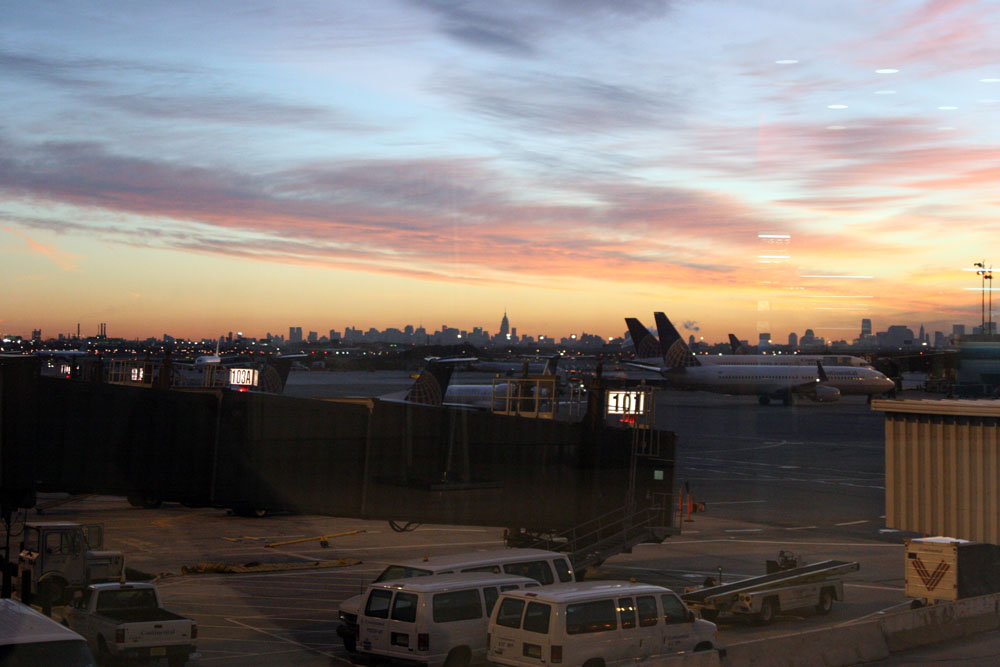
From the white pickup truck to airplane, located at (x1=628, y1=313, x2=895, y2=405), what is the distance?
83637 mm

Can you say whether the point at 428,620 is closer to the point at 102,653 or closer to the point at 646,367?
the point at 102,653

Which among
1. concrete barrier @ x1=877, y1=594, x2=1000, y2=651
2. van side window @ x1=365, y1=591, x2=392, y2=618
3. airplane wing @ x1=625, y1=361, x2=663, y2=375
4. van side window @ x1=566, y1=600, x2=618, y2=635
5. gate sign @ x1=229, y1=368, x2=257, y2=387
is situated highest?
airplane wing @ x1=625, y1=361, x2=663, y2=375

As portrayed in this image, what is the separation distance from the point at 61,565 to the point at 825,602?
61.1ft

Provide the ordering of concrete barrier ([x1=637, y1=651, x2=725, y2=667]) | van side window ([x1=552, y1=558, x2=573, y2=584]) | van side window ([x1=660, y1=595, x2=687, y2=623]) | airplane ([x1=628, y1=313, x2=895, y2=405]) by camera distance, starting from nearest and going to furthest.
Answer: concrete barrier ([x1=637, y1=651, x2=725, y2=667]) < van side window ([x1=660, y1=595, x2=687, y2=623]) < van side window ([x1=552, y1=558, x2=573, y2=584]) < airplane ([x1=628, y1=313, x2=895, y2=405])

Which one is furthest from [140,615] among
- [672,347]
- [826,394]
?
[672,347]

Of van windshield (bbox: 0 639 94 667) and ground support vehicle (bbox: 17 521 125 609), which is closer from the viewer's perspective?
van windshield (bbox: 0 639 94 667)

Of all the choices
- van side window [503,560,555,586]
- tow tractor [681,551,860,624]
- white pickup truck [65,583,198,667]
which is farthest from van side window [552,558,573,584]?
white pickup truck [65,583,198,667]

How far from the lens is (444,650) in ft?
52.0

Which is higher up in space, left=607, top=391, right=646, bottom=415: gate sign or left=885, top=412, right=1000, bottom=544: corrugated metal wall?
left=607, top=391, right=646, bottom=415: gate sign

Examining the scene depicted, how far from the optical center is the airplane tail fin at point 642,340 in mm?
111331

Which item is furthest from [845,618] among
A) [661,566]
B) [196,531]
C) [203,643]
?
[196,531]

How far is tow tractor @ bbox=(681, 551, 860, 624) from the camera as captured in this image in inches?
799

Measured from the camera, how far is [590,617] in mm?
Result: 15141

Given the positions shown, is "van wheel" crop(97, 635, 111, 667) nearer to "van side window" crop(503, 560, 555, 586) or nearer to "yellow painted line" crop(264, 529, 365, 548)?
"van side window" crop(503, 560, 555, 586)
